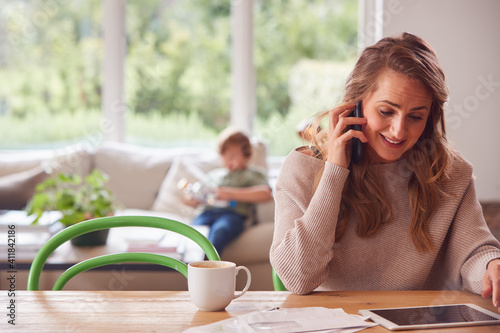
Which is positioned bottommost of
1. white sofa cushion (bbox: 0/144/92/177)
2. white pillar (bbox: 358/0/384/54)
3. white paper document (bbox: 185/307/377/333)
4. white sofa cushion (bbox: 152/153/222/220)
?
white sofa cushion (bbox: 152/153/222/220)

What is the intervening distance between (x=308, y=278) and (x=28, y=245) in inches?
53.5

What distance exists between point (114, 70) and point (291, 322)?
3600mm

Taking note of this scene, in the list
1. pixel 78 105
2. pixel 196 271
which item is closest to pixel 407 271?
pixel 196 271

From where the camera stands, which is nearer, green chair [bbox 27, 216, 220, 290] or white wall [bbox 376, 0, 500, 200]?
green chair [bbox 27, 216, 220, 290]

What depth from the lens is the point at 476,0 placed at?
4.11 m

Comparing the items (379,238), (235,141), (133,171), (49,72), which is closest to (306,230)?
(379,238)

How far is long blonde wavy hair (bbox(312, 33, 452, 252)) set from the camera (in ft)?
4.28

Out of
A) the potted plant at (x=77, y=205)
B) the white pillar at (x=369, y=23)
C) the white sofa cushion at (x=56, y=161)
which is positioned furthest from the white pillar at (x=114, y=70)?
the potted plant at (x=77, y=205)

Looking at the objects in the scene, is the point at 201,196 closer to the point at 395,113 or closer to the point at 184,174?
the point at 184,174

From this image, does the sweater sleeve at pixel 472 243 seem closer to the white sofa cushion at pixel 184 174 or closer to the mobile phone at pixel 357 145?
the mobile phone at pixel 357 145

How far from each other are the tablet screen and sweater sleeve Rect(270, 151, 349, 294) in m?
0.22

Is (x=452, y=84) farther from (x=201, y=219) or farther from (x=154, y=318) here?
(x=154, y=318)

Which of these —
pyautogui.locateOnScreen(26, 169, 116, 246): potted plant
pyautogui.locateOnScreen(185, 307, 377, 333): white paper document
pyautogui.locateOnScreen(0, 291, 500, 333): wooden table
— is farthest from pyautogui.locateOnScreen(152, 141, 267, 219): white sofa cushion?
pyautogui.locateOnScreen(185, 307, 377, 333): white paper document

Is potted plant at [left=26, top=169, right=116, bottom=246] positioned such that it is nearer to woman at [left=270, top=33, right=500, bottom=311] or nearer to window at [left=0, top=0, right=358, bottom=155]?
woman at [left=270, top=33, right=500, bottom=311]
